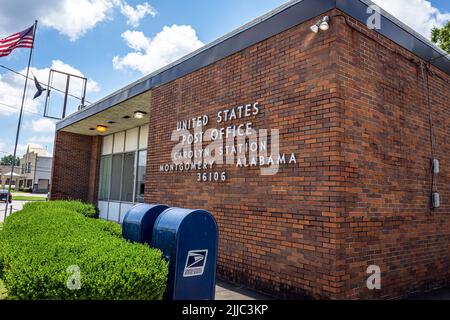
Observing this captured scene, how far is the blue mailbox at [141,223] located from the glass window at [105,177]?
36.6ft

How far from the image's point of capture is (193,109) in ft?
24.1

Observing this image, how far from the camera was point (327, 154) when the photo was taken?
4.65m

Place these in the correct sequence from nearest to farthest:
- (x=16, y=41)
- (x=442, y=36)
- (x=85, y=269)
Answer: (x=85, y=269)
(x=16, y=41)
(x=442, y=36)

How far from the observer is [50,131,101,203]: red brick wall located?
15265 mm

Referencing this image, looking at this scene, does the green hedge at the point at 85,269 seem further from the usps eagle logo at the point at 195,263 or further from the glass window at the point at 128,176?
the glass window at the point at 128,176

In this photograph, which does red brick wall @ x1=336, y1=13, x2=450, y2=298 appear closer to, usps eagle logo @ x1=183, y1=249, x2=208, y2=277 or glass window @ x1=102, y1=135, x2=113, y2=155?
usps eagle logo @ x1=183, y1=249, x2=208, y2=277

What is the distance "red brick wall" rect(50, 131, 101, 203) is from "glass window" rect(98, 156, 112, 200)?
0.27 meters

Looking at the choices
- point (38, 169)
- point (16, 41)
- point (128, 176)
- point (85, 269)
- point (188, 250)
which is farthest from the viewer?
point (38, 169)

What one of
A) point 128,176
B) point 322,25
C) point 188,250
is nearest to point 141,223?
point 188,250

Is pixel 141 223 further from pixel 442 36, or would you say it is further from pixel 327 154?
pixel 442 36

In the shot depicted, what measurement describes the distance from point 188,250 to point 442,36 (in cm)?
1995
